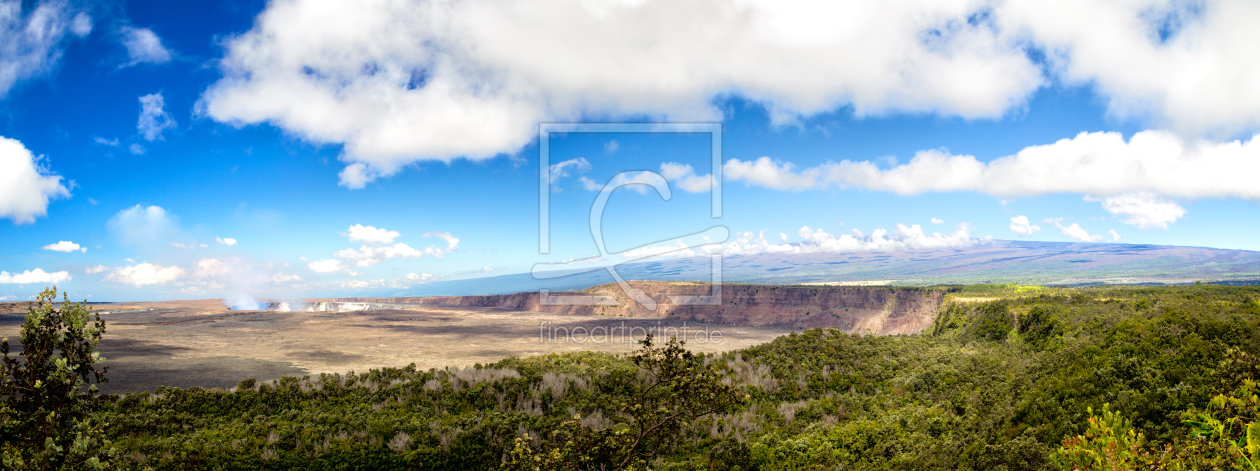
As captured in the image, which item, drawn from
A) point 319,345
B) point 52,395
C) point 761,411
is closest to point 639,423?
point 52,395

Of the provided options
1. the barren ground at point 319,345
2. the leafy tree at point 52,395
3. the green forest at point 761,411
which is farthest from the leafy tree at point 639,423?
the barren ground at point 319,345

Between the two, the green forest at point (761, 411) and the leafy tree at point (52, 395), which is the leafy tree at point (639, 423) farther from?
the leafy tree at point (52, 395)

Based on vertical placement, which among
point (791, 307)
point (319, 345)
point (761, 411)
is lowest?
point (319, 345)

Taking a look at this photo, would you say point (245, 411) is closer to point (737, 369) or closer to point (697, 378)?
point (697, 378)

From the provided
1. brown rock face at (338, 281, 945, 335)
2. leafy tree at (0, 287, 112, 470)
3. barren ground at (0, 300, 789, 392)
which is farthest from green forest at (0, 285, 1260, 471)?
brown rock face at (338, 281, 945, 335)

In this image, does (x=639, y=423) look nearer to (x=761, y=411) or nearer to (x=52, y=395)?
(x=52, y=395)

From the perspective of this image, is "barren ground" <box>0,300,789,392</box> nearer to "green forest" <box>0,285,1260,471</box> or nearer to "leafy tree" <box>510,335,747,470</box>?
"green forest" <box>0,285,1260,471</box>
